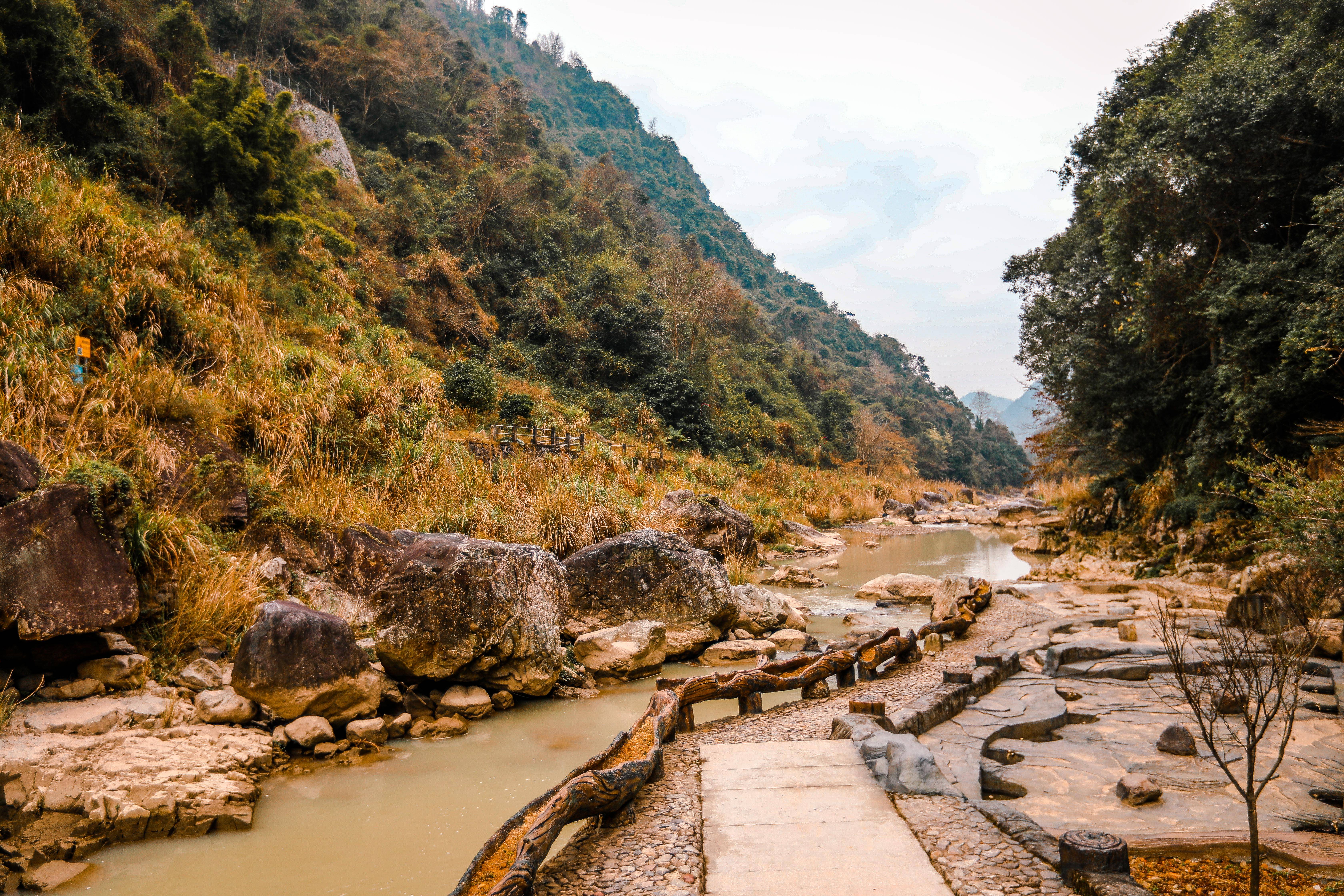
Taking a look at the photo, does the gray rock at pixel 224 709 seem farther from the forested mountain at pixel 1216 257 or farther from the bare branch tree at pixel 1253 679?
the forested mountain at pixel 1216 257

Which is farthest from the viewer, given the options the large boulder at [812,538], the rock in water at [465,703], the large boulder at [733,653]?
the large boulder at [812,538]

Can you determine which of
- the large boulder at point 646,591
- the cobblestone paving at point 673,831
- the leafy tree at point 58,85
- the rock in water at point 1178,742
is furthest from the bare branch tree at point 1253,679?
the leafy tree at point 58,85

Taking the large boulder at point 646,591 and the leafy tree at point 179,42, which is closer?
the large boulder at point 646,591

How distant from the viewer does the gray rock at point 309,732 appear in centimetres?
464

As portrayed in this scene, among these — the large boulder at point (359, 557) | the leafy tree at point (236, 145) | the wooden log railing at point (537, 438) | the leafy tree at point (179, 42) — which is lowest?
the large boulder at point (359, 557)

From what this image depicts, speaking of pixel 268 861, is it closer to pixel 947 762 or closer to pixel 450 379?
pixel 947 762

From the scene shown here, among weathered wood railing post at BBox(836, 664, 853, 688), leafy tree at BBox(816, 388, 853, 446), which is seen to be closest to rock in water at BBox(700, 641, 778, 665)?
weathered wood railing post at BBox(836, 664, 853, 688)

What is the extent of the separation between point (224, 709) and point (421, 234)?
23.8m

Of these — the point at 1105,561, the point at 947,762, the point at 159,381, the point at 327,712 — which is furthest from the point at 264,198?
the point at 1105,561

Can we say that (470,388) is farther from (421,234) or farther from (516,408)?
(421,234)

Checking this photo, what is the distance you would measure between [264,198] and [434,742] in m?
12.4

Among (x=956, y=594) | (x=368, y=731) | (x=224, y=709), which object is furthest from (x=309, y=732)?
(x=956, y=594)

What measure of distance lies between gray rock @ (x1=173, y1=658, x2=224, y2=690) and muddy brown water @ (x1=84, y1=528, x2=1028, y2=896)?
1.16 meters

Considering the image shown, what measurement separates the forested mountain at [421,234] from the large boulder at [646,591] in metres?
3.69
